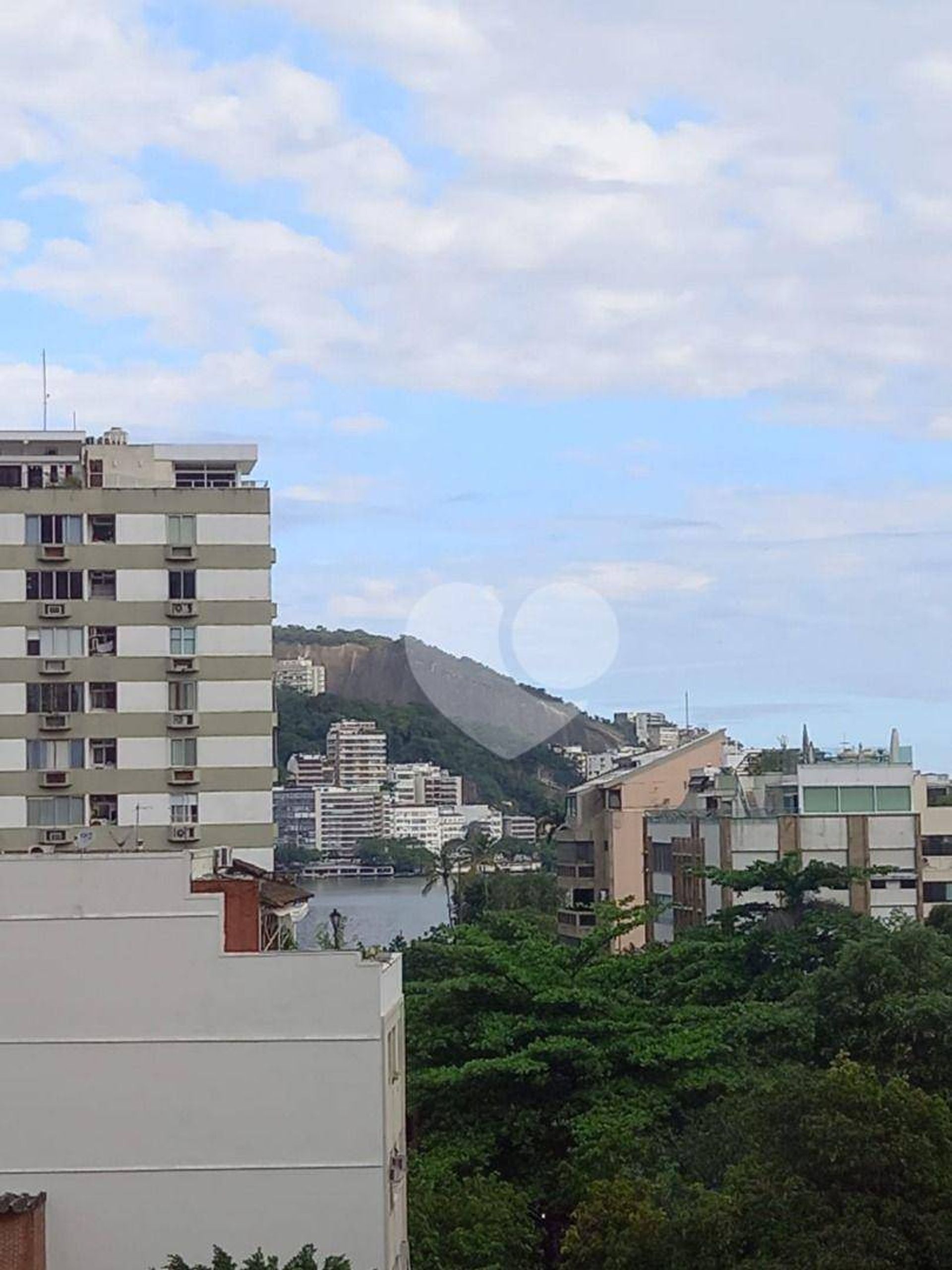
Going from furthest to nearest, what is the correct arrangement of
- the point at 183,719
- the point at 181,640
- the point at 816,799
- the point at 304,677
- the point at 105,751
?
the point at 304,677
the point at 816,799
the point at 105,751
the point at 181,640
the point at 183,719

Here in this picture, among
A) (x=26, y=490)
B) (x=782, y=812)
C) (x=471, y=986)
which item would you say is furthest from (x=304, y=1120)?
(x=782, y=812)

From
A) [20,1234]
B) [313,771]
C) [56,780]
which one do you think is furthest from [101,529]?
[313,771]

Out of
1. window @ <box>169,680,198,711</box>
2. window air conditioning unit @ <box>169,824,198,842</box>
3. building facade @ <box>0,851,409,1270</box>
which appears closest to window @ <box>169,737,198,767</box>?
window @ <box>169,680,198,711</box>

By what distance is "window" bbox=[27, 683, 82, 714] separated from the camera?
132 ft

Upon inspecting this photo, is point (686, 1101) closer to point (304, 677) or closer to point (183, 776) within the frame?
point (183, 776)

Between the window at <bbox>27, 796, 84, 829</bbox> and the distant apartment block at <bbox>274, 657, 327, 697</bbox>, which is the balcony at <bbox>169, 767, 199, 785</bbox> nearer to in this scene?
the window at <bbox>27, 796, 84, 829</bbox>

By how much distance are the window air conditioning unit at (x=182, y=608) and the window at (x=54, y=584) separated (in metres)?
1.90

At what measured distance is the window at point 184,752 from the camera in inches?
1564

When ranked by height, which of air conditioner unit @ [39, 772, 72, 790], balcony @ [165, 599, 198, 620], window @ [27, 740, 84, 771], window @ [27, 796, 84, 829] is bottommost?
window @ [27, 796, 84, 829]

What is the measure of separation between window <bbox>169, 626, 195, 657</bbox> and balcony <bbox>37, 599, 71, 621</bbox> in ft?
7.19

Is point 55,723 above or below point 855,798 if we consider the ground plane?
above

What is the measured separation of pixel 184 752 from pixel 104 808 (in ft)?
6.80

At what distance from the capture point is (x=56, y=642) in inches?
1582

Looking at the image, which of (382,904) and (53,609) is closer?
(53,609)
